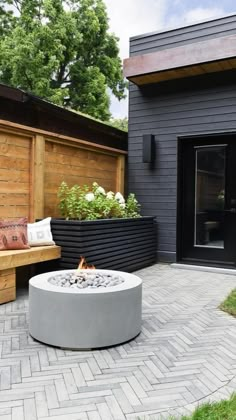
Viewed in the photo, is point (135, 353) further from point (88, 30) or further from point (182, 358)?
point (88, 30)

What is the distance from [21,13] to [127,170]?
10.3 meters

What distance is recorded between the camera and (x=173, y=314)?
347 centimetres

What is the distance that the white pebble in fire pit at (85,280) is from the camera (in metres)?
2.94

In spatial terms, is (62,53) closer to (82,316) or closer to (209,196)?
(209,196)

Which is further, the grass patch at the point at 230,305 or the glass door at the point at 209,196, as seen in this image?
the glass door at the point at 209,196

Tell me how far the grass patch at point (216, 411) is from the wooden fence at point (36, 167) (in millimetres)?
3245

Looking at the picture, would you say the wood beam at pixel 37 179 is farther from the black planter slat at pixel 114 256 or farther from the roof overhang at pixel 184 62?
the roof overhang at pixel 184 62

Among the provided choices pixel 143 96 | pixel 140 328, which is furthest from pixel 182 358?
pixel 143 96

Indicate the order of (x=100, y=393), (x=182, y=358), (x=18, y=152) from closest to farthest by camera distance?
(x=100, y=393)
(x=182, y=358)
(x=18, y=152)

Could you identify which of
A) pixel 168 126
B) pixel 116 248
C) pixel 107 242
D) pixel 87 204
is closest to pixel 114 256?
pixel 116 248

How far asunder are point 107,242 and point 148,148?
2145mm

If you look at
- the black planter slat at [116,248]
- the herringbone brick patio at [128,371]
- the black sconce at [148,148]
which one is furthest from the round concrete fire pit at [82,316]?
the black sconce at [148,148]

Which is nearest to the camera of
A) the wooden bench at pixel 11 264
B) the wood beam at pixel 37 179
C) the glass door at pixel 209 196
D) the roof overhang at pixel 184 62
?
the wooden bench at pixel 11 264

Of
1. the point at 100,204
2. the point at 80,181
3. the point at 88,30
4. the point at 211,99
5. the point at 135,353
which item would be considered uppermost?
the point at 88,30
